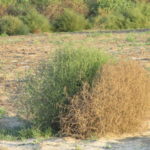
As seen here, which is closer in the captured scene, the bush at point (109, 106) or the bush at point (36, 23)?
the bush at point (109, 106)

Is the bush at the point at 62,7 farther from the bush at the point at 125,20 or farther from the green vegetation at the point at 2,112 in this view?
the green vegetation at the point at 2,112

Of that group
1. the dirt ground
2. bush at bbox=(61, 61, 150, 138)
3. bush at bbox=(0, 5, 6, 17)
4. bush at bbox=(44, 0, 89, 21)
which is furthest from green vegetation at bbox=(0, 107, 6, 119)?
bush at bbox=(0, 5, 6, 17)

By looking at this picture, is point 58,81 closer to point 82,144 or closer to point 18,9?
point 82,144

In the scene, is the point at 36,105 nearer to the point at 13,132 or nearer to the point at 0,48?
the point at 13,132

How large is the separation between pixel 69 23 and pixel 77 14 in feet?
8.87

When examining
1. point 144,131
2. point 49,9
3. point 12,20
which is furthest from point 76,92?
point 49,9

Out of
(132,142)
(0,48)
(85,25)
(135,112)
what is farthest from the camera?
(85,25)

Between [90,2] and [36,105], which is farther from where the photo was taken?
[90,2]

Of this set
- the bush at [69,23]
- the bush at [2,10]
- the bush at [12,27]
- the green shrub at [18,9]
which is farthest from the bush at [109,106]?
the bush at [2,10]

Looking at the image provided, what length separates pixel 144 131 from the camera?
30.0ft

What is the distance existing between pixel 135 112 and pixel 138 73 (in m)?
0.65

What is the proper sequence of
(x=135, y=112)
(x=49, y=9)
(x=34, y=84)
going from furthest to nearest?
(x=49, y=9) < (x=34, y=84) < (x=135, y=112)

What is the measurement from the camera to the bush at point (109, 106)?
28.4ft

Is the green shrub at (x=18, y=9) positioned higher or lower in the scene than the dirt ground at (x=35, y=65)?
higher
